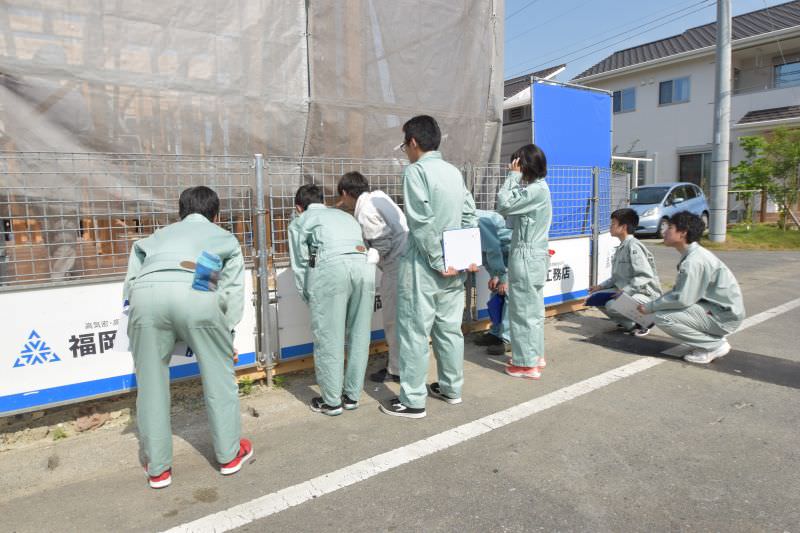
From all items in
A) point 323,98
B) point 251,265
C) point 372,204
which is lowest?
point 251,265

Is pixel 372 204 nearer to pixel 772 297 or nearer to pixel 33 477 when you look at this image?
pixel 33 477

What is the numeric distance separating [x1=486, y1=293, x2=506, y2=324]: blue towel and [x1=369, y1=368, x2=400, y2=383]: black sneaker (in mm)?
1331

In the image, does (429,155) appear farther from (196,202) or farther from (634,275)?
(634,275)

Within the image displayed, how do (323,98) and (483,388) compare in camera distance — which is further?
(323,98)

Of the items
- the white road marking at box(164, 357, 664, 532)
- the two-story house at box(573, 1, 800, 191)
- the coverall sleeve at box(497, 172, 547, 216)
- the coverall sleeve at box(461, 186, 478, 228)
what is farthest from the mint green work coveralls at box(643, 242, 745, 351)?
the two-story house at box(573, 1, 800, 191)

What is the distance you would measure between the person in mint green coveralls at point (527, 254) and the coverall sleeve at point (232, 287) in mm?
2198

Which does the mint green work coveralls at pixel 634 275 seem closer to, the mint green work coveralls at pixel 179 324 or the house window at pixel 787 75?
the mint green work coveralls at pixel 179 324

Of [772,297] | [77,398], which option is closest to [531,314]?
[77,398]

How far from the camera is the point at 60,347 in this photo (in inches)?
130

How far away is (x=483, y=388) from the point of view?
412 centimetres

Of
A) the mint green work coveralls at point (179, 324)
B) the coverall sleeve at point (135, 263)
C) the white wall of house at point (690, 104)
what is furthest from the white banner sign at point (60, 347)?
the white wall of house at point (690, 104)

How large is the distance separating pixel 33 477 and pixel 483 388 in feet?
9.76

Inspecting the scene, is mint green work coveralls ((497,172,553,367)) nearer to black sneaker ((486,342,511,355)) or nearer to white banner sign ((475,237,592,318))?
black sneaker ((486,342,511,355))

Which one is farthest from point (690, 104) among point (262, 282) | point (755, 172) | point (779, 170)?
point (262, 282)
